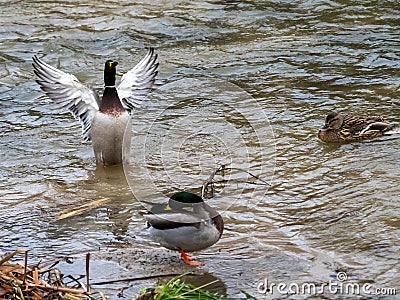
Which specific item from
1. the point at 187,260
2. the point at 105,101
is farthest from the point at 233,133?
the point at 187,260

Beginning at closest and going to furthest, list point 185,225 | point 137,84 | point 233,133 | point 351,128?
1. point 185,225
2. point 351,128
3. point 233,133
4. point 137,84

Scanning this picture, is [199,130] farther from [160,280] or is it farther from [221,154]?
[160,280]

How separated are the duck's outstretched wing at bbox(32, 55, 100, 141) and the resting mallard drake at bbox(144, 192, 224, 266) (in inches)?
119

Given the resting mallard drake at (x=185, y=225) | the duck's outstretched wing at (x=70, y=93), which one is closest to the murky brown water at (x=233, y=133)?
the resting mallard drake at (x=185, y=225)

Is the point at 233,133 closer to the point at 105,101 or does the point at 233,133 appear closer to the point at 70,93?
the point at 105,101

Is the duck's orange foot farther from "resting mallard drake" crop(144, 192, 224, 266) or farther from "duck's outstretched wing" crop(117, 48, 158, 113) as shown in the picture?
"duck's outstretched wing" crop(117, 48, 158, 113)

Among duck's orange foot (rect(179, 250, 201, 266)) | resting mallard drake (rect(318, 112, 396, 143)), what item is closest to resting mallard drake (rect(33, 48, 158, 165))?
resting mallard drake (rect(318, 112, 396, 143))

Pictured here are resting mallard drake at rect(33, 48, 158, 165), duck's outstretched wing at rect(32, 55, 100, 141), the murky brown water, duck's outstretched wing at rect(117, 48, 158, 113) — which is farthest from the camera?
duck's outstretched wing at rect(117, 48, 158, 113)

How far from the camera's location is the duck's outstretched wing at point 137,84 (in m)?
9.38

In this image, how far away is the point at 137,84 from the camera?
9.46 meters

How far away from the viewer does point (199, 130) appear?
9461 mm

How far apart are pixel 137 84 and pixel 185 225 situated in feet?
12.4

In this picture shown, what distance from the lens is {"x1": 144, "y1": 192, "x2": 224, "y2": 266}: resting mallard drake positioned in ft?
19.4

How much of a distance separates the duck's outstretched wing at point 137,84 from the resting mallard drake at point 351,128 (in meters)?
1.98
